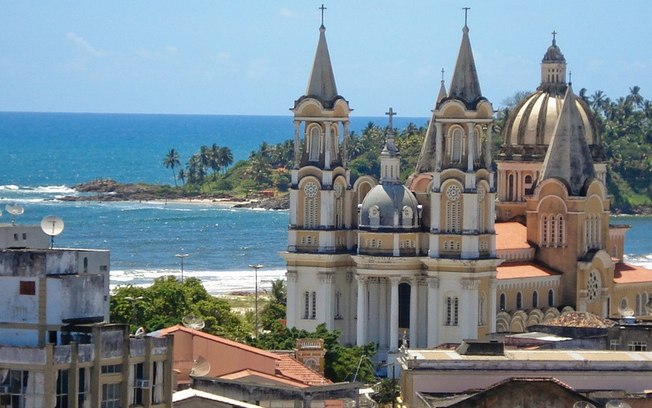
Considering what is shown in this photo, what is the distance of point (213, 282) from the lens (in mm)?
133000

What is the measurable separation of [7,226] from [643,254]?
120822 millimetres

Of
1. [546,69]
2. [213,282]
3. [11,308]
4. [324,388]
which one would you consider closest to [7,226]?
[11,308]

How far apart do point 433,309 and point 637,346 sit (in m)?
20.4

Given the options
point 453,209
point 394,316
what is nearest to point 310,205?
point 394,316

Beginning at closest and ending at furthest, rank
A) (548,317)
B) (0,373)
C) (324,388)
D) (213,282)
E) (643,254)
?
(0,373) < (324,388) < (548,317) < (213,282) < (643,254)

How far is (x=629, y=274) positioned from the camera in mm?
96812

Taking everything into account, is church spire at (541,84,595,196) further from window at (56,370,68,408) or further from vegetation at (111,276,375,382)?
window at (56,370,68,408)

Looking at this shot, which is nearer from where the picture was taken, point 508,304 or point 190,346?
point 190,346

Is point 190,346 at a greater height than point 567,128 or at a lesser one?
lesser

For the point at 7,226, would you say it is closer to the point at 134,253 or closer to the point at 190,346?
the point at 190,346

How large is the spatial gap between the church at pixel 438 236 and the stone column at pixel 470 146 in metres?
0.05

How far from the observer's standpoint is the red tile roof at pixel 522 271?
88.5 m

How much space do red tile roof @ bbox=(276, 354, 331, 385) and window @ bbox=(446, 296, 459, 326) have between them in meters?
23.7

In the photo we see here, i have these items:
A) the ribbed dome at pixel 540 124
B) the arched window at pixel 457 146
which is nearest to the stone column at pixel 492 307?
the arched window at pixel 457 146
